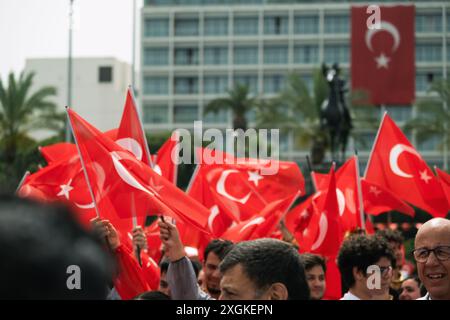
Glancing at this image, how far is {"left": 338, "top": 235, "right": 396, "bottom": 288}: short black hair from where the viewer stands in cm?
430

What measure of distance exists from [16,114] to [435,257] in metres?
30.1

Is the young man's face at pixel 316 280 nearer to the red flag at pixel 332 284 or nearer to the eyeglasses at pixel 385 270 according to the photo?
the eyeglasses at pixel 385 270

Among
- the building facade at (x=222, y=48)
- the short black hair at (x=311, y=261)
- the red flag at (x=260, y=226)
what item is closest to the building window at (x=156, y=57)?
the building facade at (x=222, y=48)

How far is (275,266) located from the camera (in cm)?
257

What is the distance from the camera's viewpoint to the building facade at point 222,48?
2633 inches

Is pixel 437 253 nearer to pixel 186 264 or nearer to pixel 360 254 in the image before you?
pixel 360 254

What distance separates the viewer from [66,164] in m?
9.07

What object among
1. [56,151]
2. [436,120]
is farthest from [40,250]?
[436,120]

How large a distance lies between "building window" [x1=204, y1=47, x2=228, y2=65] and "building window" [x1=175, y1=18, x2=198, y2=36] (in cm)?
160

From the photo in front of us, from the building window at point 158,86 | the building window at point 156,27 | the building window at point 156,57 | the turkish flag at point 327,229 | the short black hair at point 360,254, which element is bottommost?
the turkish flag at point 327,229

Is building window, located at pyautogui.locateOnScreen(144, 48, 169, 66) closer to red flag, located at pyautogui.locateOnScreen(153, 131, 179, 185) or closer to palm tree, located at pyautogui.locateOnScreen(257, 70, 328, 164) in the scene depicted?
palm tree, located at pyautogui.locateOnScreen(257, 70, 328, 164)

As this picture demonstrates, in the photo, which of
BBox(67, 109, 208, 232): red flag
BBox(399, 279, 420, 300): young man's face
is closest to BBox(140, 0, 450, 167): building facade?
BBox(399, 279, 420, 300): young man's face

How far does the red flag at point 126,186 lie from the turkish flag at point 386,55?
52661 millimetres

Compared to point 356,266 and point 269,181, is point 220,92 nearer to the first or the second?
point 269,181
